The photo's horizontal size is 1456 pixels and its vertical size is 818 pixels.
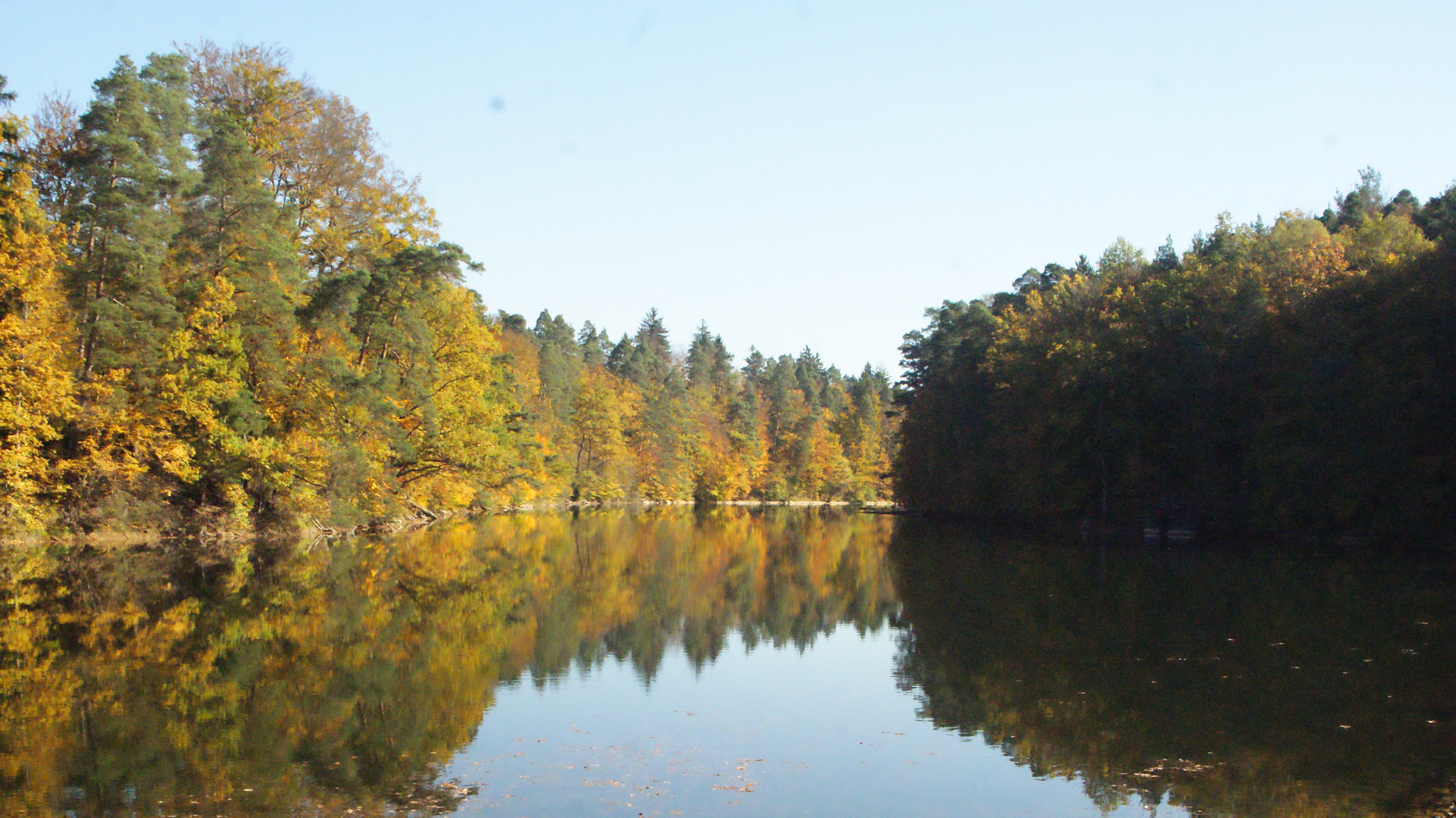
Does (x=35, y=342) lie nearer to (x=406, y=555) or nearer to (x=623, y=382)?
(x=406, y=555)

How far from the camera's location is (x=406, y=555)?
2975 centimetres

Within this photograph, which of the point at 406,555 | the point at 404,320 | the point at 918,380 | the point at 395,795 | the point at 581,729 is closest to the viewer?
the point at 395,795

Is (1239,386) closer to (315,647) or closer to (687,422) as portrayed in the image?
(315,647)

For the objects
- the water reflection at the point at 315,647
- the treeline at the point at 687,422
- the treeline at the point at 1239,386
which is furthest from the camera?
the treeline at the point at 687,422

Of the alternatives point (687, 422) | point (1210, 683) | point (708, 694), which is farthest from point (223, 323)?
point (687, 422)

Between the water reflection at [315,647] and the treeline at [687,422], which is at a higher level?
the treeline at [687,422]

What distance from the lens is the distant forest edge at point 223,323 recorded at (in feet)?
87.4

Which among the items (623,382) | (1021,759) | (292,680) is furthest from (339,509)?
(623,382)

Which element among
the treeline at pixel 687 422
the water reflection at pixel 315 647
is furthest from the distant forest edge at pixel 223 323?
the treeline at pixel 687 422

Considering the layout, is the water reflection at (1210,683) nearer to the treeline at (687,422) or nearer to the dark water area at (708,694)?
the dark water area at (708,694)

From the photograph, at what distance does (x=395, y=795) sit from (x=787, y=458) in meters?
95.6

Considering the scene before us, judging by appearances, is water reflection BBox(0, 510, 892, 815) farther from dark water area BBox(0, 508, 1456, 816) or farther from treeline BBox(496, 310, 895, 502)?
→ treeline BBox(496, 310, 895, 502)

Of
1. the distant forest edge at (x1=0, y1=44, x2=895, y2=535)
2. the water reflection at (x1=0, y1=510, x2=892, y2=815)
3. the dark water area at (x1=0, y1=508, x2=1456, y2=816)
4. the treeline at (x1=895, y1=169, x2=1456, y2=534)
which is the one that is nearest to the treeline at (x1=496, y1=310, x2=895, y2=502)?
the distant forest edge at (x1=0, y1=44, x2=895, y2=535)

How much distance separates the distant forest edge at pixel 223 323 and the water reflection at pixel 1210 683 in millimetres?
19617
